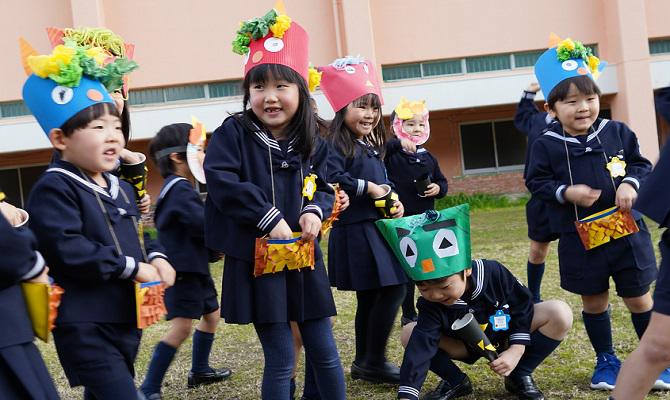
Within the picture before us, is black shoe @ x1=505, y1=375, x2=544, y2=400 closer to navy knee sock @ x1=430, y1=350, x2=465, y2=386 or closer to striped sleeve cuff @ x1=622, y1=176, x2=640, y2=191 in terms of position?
navy knee sock @ x1=430, y1=350, x2=465, y2=386

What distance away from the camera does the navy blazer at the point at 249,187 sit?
2.90m

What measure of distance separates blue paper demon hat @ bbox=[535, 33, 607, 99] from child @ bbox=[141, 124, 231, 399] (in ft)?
6.50

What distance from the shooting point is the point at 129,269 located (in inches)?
102

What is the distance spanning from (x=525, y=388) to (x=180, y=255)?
1.88 metres

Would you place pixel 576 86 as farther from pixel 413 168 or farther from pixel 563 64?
pixel 413 168

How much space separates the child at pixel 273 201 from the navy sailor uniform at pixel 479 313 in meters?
0.45

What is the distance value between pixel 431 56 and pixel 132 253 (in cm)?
1495

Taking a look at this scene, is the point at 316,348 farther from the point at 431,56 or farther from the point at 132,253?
the point at 431,56

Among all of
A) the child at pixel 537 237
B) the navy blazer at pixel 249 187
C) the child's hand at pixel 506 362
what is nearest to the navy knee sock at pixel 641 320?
the child's hand at pixel 506 362

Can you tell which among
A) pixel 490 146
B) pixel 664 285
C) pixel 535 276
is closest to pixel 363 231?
pixel 664 285

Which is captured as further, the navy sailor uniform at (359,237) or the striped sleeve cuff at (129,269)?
the navy sailor uniform at (359,237)

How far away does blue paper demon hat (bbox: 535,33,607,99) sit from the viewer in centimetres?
390

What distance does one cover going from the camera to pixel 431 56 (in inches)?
669

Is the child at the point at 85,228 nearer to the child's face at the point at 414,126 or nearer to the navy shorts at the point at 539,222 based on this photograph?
the child's face at the point at 414,126
